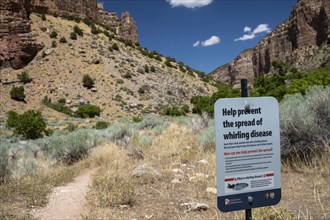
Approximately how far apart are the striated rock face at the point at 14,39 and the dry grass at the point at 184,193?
3534 cm

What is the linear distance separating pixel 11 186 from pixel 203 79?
48810 millimetres

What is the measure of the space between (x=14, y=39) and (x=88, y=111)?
14.4 m

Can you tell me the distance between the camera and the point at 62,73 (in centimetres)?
3869

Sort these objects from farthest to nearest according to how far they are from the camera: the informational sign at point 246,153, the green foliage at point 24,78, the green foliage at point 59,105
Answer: the green foliage at point 24,78, the green foliage at point 59,105, the informational sign at point 246,153

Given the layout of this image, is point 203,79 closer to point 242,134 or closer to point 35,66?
point 35,66

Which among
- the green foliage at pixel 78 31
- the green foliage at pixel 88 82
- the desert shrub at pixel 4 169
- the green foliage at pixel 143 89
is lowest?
the desert shrub at pixel 4 169

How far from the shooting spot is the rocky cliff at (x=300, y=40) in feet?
241

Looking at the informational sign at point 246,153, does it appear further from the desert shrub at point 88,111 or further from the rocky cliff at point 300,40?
the rocky cliff at point 300,40

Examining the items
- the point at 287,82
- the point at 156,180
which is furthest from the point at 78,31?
the point at 156,180

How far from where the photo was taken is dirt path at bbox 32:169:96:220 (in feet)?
15.0

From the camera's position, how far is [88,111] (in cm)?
3206

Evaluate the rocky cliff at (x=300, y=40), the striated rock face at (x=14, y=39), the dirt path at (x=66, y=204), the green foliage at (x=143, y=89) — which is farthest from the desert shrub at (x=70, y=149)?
the rocky cliff at (x=300, y=40)

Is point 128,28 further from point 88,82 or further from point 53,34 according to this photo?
point 88,82

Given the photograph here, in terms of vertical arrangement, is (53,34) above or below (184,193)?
above
